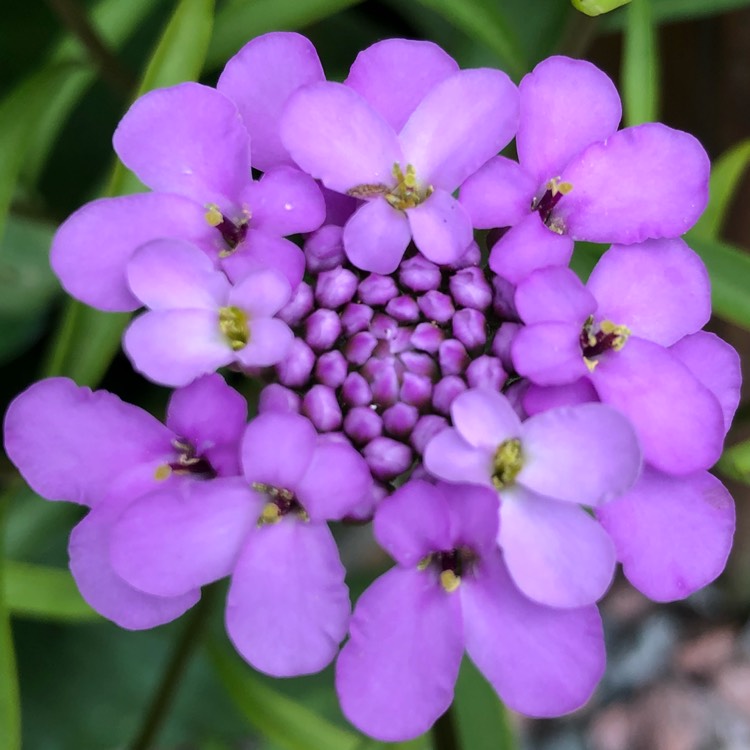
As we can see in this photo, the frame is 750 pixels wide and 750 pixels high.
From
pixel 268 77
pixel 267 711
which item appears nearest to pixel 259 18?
pixel 268 77

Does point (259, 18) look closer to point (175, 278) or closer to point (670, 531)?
point (175, 278)

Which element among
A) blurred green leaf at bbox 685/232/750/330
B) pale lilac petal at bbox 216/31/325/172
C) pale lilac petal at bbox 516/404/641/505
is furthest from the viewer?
blurred green leaf at bbox 685/232/750/330

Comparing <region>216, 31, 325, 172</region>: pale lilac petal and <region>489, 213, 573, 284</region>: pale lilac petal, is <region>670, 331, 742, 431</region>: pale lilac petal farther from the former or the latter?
<region>216, 31, 325, 172</region>: pale lilac petal

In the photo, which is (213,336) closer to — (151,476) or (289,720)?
(151,476)

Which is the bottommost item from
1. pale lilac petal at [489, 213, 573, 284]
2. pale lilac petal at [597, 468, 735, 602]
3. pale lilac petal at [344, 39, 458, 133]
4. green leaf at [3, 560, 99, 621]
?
green leaf at [3, 560, 99, 621]

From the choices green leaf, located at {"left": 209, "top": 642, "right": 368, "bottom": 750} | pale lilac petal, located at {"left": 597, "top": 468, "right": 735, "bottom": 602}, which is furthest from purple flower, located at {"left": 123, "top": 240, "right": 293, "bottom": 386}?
green leaf, located at {"left": 209, "top": 642, "right": 368, "bottom": 750}

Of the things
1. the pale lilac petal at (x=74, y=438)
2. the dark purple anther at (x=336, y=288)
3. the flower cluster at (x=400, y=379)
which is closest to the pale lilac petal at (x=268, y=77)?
the flower cluster at (x=400, y=379)
